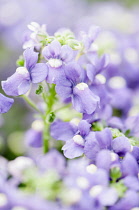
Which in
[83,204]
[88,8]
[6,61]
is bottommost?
[83,204]

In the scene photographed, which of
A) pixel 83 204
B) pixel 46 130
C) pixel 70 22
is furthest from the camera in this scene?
pixel 70 22

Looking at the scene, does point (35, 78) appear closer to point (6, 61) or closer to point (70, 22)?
point (6, 61)

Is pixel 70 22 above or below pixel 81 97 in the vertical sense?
above

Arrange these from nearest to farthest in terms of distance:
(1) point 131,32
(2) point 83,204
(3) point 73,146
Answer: (2) point 83,204 < (3) point 73,146 < (1) point 131,32

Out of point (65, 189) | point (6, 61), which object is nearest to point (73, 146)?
point (65, 189)

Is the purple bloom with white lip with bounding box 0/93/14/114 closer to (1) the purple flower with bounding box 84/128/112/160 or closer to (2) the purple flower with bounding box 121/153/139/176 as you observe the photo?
(1) the purple flower with bounding box 84/128/112/160

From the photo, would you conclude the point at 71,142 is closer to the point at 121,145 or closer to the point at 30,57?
the point at 121,145

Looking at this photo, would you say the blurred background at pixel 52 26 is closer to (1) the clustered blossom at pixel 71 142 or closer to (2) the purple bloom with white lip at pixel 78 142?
(1) the clustered blossom at pixel 71 142

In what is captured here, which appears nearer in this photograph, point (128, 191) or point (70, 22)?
point (128, 191)
